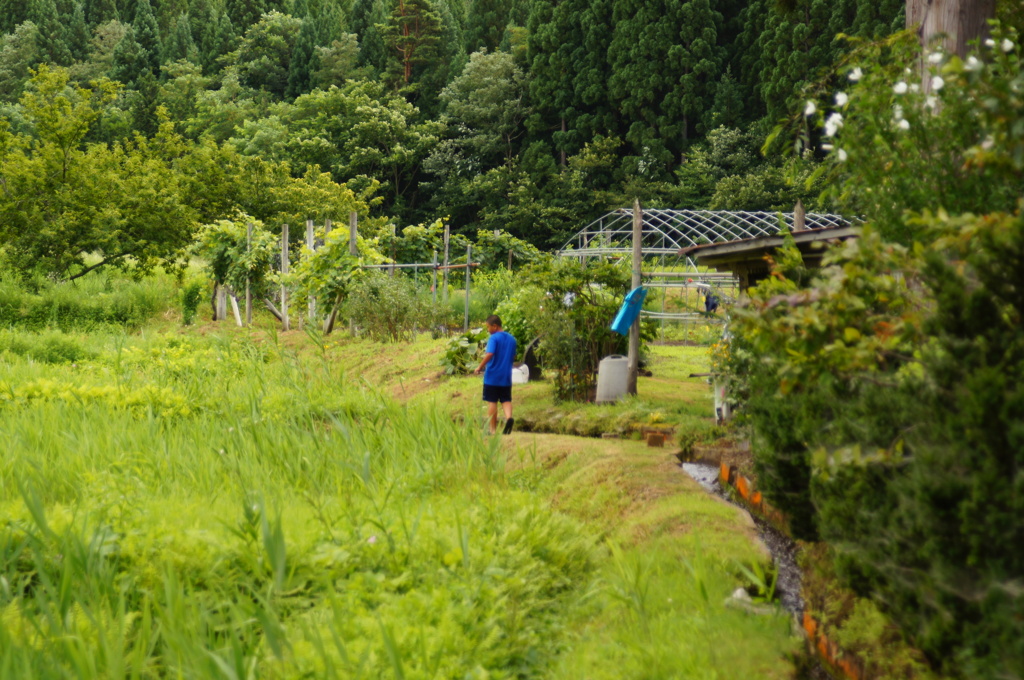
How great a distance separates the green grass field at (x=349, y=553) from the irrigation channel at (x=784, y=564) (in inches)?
5.3

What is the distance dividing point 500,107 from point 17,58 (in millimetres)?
31563

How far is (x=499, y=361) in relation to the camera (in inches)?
336

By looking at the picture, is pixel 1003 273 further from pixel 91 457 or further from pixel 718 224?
pixel 718 224

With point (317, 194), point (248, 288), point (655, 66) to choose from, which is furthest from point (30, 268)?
point (655, 66)

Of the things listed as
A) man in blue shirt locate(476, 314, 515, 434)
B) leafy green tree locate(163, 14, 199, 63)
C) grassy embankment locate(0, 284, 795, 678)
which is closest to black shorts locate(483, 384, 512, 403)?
man in blue shirt locate(476, 314, 515, 434)

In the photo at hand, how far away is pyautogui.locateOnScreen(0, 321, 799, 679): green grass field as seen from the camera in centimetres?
344

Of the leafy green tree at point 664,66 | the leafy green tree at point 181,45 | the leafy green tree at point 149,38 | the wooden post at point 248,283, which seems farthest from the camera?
the leafy green tree at point 149,38

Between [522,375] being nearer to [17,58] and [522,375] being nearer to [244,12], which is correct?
[17,58]

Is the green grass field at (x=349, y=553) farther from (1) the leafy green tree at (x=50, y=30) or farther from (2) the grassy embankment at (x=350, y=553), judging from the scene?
(1) the leafy green tree at (x=50, y=30)

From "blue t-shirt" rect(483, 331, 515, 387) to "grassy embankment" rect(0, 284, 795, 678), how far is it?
1.56m

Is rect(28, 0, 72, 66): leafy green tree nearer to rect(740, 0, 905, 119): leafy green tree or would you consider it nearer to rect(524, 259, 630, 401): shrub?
rect(740, 0, 905, 119): leafy green tree

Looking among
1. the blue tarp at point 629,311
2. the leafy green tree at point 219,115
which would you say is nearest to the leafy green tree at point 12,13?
the leafy green tree at point 219,115

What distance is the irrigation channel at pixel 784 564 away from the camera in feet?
11.8

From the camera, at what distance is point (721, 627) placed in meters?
3.79
